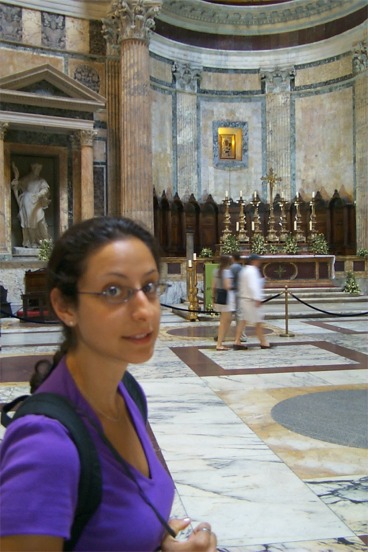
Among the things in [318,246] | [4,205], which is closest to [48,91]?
[4,205]

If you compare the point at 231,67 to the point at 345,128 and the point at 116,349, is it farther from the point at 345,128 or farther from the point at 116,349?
the point at 116,349

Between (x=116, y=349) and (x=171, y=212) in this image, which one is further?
(x=171, y=212)

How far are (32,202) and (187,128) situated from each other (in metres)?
7.29

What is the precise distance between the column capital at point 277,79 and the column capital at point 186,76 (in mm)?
2512

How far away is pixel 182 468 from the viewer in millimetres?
3547

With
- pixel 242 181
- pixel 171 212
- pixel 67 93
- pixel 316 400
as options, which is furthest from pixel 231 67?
pixel 316 400

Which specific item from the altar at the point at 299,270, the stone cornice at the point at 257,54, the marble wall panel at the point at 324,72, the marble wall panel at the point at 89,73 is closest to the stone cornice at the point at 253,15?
the stone cornice at the point at 257,54

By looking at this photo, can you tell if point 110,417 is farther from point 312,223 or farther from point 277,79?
point 277,79

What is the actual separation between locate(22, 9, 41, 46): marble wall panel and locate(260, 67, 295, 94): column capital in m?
8.66

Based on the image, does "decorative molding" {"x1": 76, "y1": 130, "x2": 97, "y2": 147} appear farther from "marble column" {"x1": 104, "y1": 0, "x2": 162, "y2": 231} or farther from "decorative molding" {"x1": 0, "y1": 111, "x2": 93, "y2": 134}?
"marble column" {"x1": 104, "y1": 0, "x2": 162, "y2": 231}

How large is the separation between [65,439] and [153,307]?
1.15 feet

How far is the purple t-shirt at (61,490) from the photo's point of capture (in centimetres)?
97

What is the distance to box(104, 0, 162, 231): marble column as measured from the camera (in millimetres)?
15922

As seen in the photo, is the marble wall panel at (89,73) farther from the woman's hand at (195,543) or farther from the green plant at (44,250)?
the woman's hand at (195,543)
